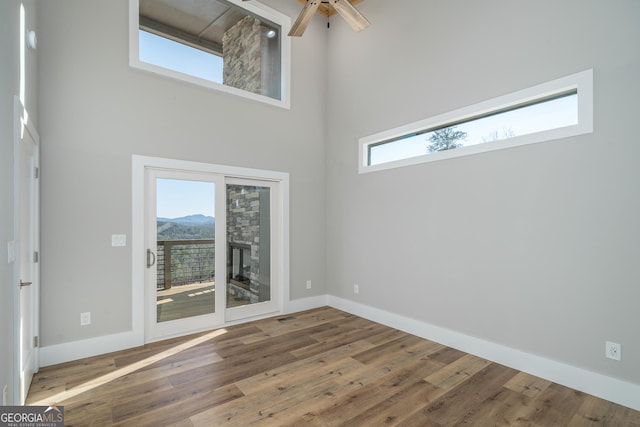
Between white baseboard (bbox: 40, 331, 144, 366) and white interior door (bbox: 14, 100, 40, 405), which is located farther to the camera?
white baseboard (bbox: 40, 331, 144, 366)

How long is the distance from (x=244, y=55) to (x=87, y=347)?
4.04 metres

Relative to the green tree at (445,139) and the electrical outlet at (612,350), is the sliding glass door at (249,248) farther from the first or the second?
the electrical outlet at (612,350)

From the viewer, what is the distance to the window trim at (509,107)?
8.36 feet

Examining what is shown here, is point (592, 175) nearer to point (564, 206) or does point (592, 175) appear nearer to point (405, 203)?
point (564, 206)

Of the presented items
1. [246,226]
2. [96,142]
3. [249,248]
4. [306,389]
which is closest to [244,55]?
[96,142]

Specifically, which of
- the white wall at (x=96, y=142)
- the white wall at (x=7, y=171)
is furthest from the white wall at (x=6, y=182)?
the white wall at (x=96, y=142)

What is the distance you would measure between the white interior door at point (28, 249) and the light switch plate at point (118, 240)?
1.96 feet

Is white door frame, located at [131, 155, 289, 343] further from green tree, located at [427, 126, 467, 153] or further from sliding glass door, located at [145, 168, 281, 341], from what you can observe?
green tree, located at [427, 126, 467, 153]

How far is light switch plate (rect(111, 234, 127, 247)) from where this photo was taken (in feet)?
10.8

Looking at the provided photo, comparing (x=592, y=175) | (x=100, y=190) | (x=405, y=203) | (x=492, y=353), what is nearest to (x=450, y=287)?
(x=492, y=353)

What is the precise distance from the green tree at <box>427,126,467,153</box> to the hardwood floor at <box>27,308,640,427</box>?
2240 millimetres

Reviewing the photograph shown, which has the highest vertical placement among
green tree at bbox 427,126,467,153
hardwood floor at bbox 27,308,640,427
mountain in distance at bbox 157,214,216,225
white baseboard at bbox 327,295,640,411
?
green tree at bbox 427,126,467,153

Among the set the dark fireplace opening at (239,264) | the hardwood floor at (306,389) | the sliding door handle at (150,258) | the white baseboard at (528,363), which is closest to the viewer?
the hardwood floor at (306,389)

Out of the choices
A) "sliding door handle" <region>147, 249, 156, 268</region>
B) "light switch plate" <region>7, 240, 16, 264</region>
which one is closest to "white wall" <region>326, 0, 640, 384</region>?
"sliding door handle" <region>147, 249, 156, 268</region>
